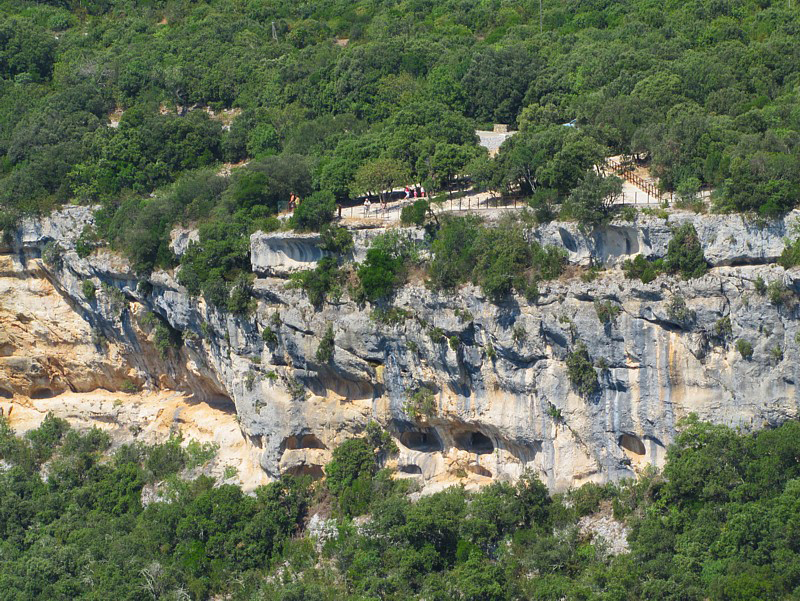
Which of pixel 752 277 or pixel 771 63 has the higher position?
pixel 771 63

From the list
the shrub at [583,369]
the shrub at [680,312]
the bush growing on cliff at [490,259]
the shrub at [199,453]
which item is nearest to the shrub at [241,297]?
the shrub at [199,453]

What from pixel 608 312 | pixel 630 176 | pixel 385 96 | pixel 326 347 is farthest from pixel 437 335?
pixel 385 96

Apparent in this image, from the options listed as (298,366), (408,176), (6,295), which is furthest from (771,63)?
(6,295)

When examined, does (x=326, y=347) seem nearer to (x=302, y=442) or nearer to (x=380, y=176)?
(x=302, y=442)

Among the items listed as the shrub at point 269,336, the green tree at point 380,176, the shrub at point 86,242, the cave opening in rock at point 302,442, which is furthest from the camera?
the shrub at point 86,242

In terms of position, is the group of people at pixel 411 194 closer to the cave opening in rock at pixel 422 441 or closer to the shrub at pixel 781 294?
the cave opening in rock at pixel 422 441

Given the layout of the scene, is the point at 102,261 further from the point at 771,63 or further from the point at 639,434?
the point at 771,63

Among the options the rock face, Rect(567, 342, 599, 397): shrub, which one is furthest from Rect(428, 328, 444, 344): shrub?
Rect(567, 342, 599, 397): shrub
